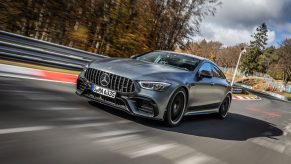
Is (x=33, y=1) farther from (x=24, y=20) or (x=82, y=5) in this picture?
(x=82, y=5)

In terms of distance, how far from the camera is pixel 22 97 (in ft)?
21.6

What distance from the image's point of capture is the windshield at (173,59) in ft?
24.8

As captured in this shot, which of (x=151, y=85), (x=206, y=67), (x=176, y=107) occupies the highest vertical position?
(x=206, y=67)

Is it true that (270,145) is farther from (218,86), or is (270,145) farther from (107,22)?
(107,22)

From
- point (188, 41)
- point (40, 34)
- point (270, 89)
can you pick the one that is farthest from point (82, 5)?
point (270, 89)

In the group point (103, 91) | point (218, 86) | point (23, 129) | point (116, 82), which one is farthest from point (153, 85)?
point (218, 86)

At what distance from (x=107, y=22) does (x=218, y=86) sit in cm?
1375

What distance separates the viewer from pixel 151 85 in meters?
6.21

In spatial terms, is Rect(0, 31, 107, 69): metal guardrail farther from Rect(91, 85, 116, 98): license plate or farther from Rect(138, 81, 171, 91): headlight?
Rect(138, 81, 171, 91): headlight

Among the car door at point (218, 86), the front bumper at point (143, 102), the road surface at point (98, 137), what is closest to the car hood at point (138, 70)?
the front bumper at point (143, 102)

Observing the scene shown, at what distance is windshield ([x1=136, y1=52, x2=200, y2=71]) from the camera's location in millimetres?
7564

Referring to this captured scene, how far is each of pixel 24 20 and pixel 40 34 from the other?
1.65 metres

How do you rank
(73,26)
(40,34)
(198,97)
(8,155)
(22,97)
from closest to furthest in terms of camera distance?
1. (8,155)
2. (22,97)
3. (198,97)
4. (40,34)
5. (73,26)

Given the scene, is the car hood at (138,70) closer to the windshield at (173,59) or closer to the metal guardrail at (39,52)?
the windshield at (173,59)
